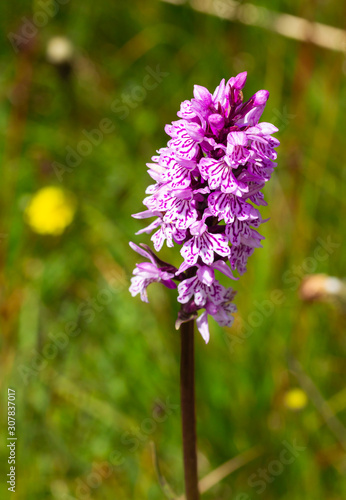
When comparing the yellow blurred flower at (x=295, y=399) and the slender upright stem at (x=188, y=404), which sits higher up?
the slender upright stem at (x=188, y=404)

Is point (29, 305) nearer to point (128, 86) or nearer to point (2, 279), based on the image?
point (2, 279)

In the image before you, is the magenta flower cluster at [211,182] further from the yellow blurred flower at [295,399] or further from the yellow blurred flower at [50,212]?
the yellow blurred flower at [50,212]

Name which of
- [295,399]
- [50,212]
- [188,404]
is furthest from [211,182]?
[50,212]

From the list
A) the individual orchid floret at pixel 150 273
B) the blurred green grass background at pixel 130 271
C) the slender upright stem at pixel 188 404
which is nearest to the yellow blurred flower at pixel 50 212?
the blurred green grass background at pixel 130 271

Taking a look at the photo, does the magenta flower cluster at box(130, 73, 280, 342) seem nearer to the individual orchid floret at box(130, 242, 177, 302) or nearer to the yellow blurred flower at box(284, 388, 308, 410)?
the individual orchid floret at box(130, 242, 177, 302)

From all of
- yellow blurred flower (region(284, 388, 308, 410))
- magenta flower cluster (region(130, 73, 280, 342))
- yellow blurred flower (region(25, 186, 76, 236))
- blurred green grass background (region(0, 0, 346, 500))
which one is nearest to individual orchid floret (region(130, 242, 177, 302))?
magenta flower cluster (region(130, 73, 280, 342))

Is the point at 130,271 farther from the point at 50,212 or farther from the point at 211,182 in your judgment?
the point at 211,182
